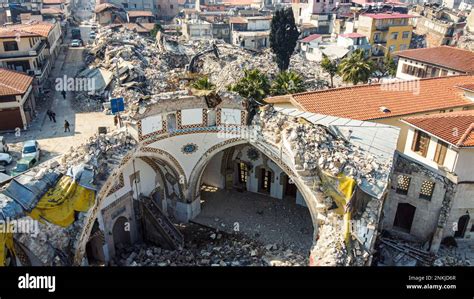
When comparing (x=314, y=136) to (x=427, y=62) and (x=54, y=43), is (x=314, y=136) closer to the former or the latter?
(x=427, y=62)

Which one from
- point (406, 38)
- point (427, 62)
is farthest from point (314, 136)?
point (406, 38)

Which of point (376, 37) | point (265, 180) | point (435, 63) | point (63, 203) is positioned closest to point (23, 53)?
point (265, 180)

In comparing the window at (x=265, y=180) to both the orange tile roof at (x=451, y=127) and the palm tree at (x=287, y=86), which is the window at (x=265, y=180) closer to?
the palm tree at (x=287, y=86)

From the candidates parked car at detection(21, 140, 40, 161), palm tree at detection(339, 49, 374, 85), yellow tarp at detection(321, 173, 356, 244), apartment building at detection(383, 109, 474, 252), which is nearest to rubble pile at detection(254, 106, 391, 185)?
yellow tarp at detection(321, 173, 356, 244)

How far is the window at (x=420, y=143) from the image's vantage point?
78.9 feet

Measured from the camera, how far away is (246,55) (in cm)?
5794

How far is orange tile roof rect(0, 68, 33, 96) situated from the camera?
3406 centimetres

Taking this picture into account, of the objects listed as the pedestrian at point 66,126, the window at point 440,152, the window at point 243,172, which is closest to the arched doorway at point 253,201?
the window at point 243,172

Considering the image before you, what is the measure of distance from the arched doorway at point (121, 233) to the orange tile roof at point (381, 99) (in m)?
14.0

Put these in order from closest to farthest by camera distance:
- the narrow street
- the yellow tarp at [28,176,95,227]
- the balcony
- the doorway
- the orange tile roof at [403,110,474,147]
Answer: the yellow tarp at [28,176,95,227] < the orange tile roof at [403,110,474,147] < the doorway < the narrow street < the balcony

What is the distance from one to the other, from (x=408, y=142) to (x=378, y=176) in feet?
24.3

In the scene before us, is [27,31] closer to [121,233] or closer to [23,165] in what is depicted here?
[23,165]

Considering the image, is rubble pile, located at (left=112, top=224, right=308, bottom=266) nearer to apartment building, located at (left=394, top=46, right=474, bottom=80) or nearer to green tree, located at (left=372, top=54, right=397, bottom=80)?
apartment building, located at (left=394, top=46, right=474, bottom=80)

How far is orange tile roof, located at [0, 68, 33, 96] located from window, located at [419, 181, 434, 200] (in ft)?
107
